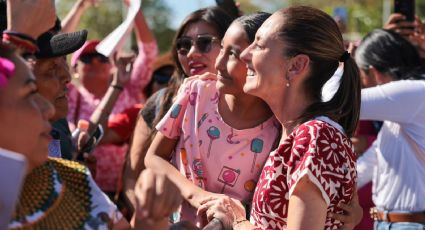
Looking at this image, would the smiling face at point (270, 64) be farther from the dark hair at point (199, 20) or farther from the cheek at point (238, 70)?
the dark hair at point (199, 20)

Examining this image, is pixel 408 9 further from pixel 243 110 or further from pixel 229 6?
pixel 243 110

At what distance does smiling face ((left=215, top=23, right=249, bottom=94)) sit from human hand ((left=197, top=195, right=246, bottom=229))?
51 centimetres

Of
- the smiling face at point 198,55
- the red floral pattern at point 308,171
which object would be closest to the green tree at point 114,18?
the smiling face at point 198,55

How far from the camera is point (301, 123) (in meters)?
3.19

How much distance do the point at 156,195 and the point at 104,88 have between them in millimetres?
4798

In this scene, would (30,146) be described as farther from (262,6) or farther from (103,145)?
(262,6)

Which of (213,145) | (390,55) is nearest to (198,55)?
(213,145)

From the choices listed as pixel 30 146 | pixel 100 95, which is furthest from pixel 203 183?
pixel 100 95

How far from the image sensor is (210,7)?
4.55 metres

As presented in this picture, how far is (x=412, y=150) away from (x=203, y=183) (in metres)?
1.55

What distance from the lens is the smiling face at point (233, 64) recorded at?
3.60 m

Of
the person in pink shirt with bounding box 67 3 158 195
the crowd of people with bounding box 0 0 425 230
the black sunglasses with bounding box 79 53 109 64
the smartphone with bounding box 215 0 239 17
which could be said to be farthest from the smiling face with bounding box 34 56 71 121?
the black sunglasses with bounding box 79 53 109 64

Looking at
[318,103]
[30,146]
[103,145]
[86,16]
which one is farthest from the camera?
[86,16]

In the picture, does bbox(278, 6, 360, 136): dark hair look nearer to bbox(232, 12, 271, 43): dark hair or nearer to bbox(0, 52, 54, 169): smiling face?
bbox(232, 12, 271, 43): dark hair
